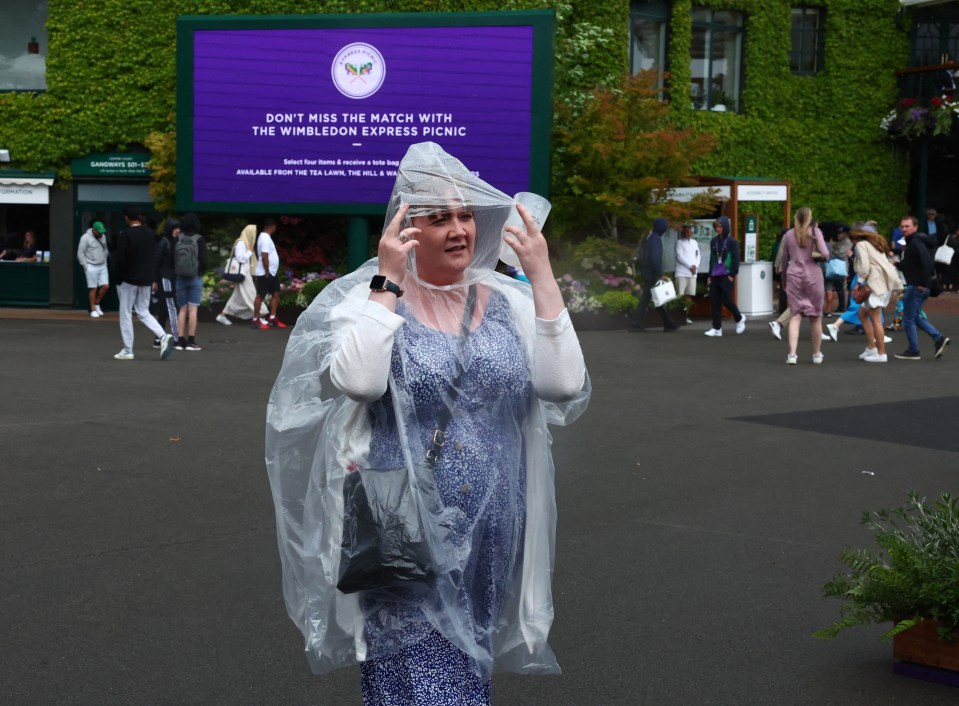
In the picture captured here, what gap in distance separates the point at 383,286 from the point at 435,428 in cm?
36

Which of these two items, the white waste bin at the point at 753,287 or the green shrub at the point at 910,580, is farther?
the white waste bin at the point at 753,287

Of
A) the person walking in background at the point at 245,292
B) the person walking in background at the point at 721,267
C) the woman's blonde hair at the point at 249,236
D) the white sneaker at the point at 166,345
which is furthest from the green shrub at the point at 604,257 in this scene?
the white sneaker at the point at 166,345

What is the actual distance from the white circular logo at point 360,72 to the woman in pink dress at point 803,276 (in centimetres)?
1076

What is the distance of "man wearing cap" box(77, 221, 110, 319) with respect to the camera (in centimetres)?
2445

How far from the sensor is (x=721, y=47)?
98.8ft

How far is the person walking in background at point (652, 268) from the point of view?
21.5m

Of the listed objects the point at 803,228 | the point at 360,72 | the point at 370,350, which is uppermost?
the point at 360,72

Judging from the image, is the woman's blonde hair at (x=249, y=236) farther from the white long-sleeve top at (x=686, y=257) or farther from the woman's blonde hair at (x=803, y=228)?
the woman's blonde hair at (x=803, y=228)

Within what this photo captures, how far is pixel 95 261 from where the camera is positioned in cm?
2483

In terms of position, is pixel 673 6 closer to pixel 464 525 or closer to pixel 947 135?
pixel 947 135

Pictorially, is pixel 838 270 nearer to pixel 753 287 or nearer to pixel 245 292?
pixel 753 287

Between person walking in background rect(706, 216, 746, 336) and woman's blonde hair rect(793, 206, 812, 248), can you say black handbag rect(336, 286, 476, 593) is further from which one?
person walking in background rect(706, 216, 746, 336)

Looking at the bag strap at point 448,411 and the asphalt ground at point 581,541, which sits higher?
the bag strap at point 448,411

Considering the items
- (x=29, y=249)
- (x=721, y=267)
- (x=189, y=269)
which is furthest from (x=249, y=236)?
(x=29, y=249)
